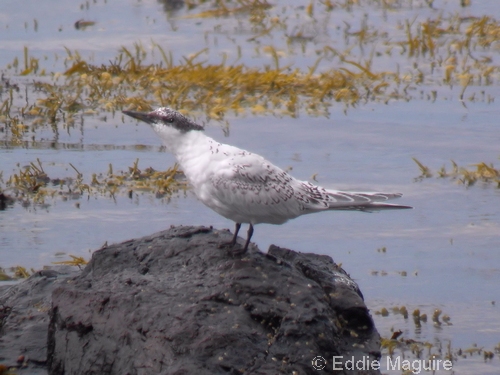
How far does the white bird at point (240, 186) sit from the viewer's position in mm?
5855

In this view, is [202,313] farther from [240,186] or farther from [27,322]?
[27,322]

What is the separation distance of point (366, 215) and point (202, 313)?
4948 mm

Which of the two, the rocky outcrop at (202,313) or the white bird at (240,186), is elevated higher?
the white bird at (240,186)

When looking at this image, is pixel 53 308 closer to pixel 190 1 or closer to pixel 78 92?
pixel 78 92

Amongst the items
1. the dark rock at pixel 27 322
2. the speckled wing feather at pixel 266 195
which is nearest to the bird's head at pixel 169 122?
the speckled wing feather at pixel 266 195

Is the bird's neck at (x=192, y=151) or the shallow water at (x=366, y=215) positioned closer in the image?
the bird's neck at (x=192, y=151)

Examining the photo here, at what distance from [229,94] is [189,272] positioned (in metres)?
8.06

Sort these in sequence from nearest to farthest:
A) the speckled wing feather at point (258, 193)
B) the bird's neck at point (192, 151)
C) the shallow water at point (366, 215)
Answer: the speckled wing feather at point (258, 193) < the bird's neck at point (192, 151) < the shallow water at point (366, 215)

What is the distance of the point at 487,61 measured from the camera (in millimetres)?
15086

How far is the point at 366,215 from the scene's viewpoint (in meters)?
10.1

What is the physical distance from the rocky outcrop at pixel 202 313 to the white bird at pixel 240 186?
24 centimetres

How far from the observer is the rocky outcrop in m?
5.29

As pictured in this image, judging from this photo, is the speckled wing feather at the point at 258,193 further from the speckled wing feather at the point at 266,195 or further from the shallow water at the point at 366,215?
the shallow water at the point at 366,215

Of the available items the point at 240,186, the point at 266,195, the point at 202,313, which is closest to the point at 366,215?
the point at 266,195
